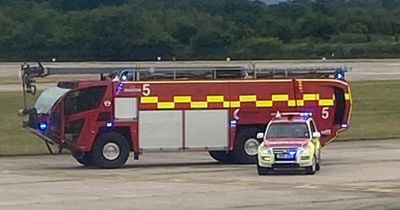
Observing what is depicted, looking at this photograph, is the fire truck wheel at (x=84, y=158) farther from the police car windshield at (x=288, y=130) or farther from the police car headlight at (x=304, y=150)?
the police car headlight at (x=304, y=150)

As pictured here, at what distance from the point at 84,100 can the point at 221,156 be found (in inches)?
183

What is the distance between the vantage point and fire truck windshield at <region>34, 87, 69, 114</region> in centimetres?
3328

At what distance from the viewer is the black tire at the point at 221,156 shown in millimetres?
34219

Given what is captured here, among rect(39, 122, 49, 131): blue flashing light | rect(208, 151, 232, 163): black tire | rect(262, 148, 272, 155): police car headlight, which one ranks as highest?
rect(39, 122, 49, 131): blue flashing light

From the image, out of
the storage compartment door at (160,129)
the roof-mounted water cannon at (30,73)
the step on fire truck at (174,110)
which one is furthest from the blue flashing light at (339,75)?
the roof-mounted water cannon at (30,73)

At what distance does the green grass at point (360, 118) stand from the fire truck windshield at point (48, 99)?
18.1ft

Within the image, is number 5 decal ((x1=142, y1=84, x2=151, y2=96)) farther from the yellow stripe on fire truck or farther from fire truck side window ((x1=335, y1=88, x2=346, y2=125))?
fire truck side window ((x1=335, y1=88, x2=346, y2=125))

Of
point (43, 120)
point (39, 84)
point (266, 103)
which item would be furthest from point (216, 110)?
point (39, 84)

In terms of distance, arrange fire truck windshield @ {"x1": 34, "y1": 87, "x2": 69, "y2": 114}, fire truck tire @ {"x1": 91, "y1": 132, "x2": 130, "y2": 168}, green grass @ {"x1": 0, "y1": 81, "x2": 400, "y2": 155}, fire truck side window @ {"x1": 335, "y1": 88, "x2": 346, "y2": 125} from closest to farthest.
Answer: fire truck tire @ {"x1": 91, "y1": 132, "x2": 130, "y2": 168}, fire truck windshield @ {"x1": 34, "y1": 87, "x2": 69, "y2": 114}, fire truck side window @ {"x1": 335, "y1": 88, "x2": 346, "y2": 125}, green grass @ {"x1": 0, "y1": 81, "x2": 400, "y2": 155}

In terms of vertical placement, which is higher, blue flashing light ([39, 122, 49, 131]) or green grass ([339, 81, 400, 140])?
blue flashing light ([39, 122, 49, 131])

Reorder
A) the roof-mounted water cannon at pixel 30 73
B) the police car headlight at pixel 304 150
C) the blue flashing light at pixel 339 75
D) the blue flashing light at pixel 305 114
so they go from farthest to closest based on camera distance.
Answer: the blue flashing light at pixel 339 75 → the roof-mounted water cannon at pixel 30 73 → the blue flashing light at pixel 305 114 → the police car headlight at pixel 304 150

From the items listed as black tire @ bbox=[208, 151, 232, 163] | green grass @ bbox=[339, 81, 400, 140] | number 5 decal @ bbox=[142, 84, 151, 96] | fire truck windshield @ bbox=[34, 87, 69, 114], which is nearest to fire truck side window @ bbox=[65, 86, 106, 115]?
fire truck windshield @ bbox=[34, 87, 69, 114]

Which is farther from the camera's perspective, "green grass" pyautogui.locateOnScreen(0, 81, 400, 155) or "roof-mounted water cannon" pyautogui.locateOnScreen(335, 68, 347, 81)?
"green grass" pyautogui.locateOnScreen(0, 81, 400, 155)

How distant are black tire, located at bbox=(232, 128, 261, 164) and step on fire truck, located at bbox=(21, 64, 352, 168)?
0.09 feet
